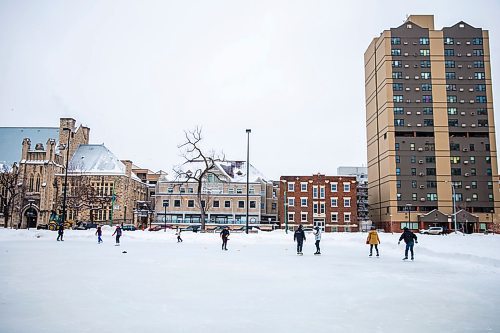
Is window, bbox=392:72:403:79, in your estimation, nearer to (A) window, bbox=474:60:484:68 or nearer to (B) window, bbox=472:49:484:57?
(A) window, bbox=474:60:484:68

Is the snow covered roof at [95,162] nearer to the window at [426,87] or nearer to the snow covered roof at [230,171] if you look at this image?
the snow covered roof at [230,171]

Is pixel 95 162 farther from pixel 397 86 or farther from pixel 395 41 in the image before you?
pixel 395 41

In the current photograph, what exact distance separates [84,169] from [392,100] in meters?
57.1

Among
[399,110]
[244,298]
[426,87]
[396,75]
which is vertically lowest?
[244,298]

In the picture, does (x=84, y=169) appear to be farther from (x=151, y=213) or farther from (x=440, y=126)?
(x=440, y=126)

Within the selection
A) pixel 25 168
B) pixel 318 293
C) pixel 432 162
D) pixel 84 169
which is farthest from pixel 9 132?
pixel 318 293

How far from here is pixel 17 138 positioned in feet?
260

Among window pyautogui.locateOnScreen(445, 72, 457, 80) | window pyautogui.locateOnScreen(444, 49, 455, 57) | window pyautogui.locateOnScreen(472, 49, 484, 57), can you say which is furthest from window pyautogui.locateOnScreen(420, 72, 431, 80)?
window pyautogui.locateOnScreen(472, 49, 484, 57)

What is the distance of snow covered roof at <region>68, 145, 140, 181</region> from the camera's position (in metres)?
76.1

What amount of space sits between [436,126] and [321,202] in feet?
86.0

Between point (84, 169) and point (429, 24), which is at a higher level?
point (429, 24)

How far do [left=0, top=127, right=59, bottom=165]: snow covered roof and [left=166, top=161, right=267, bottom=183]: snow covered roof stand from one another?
2130cm

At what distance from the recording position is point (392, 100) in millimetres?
81938

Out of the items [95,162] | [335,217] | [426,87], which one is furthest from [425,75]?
[95,162]
